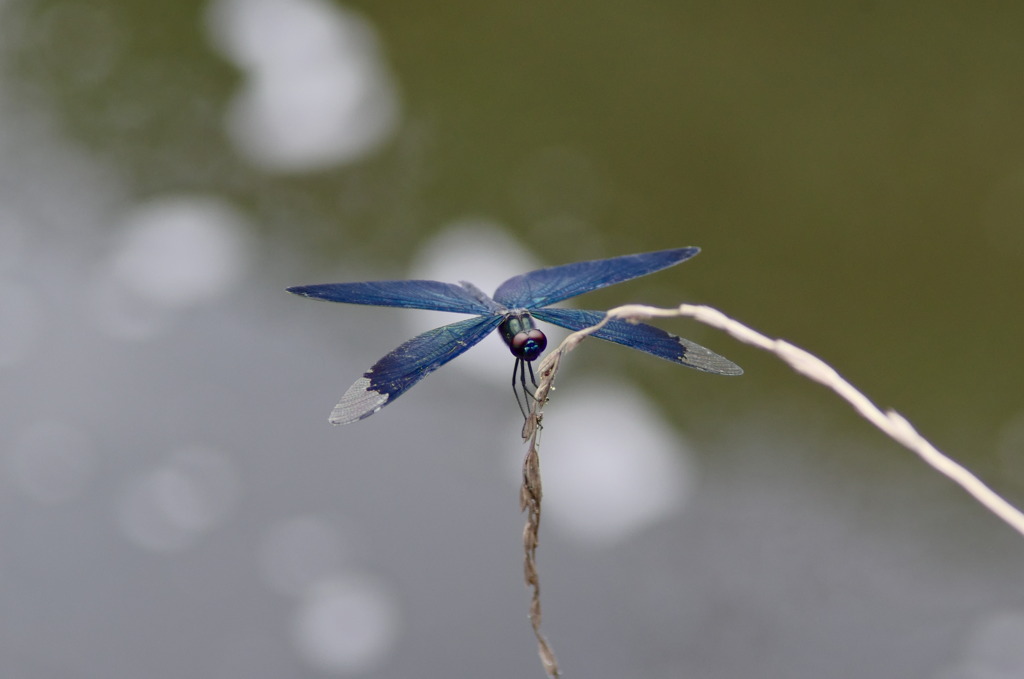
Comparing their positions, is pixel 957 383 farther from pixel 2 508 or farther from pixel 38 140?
pixel 38 140

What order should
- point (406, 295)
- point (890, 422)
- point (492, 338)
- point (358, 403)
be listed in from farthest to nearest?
point (492, 338)
point (406, 295)
point (358, 403)
point (890, 422)

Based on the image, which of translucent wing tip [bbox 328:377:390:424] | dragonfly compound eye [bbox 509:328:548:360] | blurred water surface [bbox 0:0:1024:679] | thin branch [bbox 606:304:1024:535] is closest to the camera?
thin branch [bbox 606:304:1024:535]

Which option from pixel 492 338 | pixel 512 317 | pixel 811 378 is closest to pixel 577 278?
pixel 512 317

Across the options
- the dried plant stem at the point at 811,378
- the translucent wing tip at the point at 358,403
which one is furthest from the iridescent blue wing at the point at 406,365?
the dried plant stem at the point at 811,378

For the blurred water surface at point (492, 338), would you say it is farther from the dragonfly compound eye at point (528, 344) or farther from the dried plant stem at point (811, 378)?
the dried plant stem at point (811, 378)

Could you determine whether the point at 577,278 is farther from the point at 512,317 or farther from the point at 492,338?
the point at 492,338

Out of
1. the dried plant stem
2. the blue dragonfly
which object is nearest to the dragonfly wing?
the blue dragonfly

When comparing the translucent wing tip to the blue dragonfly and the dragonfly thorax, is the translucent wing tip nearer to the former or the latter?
the blue dragonfly
